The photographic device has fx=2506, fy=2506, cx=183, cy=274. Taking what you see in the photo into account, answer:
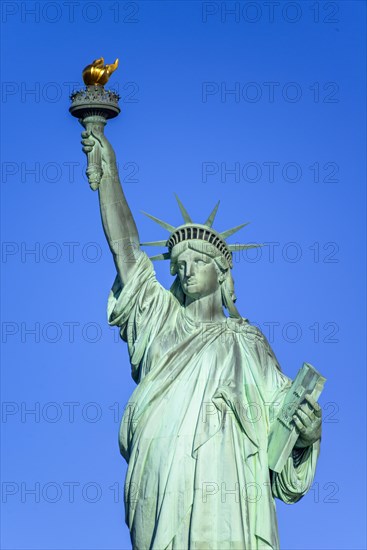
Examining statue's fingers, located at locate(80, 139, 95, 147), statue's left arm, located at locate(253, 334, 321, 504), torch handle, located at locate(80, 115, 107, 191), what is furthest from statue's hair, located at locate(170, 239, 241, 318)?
statue's fingers, located at locate(80, 139, 95, 147)

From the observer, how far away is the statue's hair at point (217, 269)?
30.2 metres

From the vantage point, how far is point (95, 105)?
30.2 meters

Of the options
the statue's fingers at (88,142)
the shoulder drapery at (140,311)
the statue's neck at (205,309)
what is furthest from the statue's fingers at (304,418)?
the statue's fingers at (88,142)

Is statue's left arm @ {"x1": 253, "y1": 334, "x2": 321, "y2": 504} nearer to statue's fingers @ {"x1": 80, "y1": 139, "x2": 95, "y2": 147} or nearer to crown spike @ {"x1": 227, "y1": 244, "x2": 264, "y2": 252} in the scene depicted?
crown spike @ {"x1": 227, "y1": 244, "x2": 264, "y2": 252}

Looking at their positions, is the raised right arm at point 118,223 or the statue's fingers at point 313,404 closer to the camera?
the statue's fingers at point 313,404

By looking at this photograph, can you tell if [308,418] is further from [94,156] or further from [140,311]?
[94,156]

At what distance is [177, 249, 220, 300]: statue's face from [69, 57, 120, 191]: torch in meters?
1.40

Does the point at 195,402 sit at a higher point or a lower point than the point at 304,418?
higher

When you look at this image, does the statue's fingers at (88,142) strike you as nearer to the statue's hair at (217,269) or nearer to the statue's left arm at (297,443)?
the statue's hair at (217,269)

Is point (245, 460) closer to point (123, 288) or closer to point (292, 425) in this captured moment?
point (292, 425)

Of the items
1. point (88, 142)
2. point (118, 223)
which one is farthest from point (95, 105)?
point (118, 223)

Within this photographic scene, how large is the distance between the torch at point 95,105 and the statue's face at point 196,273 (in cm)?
140

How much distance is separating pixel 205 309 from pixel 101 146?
7.69 feet

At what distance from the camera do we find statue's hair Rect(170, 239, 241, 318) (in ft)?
99.1
